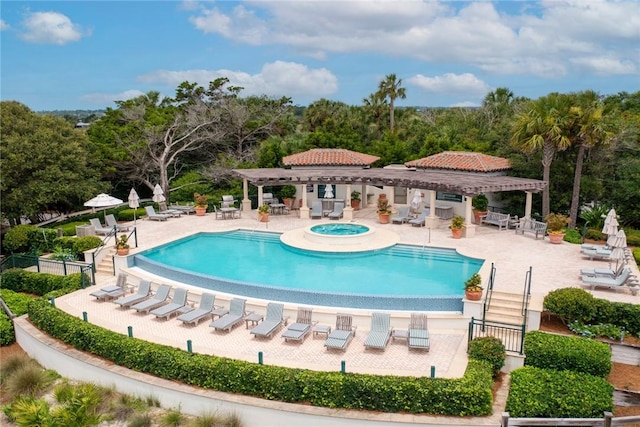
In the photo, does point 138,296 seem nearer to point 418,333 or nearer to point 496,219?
point 418,333

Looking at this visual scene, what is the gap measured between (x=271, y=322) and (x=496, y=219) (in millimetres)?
16694

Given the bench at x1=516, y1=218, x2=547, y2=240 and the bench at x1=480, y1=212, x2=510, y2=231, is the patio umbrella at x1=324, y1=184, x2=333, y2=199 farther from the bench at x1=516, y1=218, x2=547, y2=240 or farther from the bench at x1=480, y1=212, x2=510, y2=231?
the bench at x1=516, y1=218, x2=547, y2=240

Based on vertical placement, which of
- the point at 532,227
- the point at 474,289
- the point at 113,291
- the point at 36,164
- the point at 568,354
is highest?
the point at 36,164

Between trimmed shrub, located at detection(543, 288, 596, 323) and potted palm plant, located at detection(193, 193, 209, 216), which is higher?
potted palm plant, located at detection(193, 193, 209, 216)

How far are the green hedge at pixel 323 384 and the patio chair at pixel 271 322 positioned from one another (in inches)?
78.7

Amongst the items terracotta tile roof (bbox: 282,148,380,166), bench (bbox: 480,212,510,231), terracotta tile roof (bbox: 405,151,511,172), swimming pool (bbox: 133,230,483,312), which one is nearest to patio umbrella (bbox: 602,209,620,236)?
swimming pool (bbox: 133,230,483,312)

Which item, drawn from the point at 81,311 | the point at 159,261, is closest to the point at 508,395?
the point at 81,311

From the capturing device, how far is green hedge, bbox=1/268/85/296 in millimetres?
19656

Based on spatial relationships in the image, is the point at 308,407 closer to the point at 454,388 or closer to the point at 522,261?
the point at 454,388

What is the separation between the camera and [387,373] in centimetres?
1252

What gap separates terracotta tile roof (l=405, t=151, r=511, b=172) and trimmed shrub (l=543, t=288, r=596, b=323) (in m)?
14.3

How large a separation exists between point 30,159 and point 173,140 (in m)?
12.9

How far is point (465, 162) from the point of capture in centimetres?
2948

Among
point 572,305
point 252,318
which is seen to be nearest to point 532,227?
point 572,305
